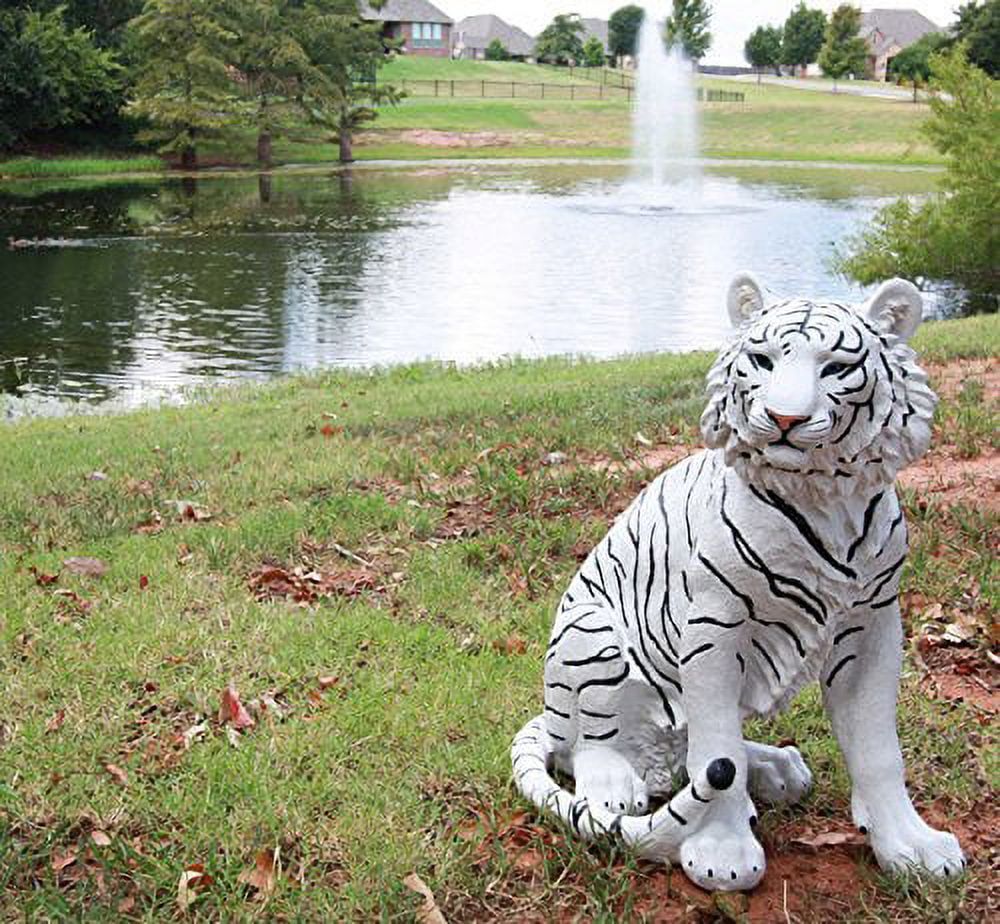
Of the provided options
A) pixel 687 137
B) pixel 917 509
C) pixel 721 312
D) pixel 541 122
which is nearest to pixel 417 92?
pixel 541 122

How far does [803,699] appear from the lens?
4.57 meters

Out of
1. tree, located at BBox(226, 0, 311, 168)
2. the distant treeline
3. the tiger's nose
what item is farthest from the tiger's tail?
tree, located at BBox(226, 0, 311, 168)

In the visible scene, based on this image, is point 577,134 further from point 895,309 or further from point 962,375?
point 895,309

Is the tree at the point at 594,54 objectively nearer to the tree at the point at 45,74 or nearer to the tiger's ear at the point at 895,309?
the tree at the point at 45,74

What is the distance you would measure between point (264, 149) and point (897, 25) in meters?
97.2

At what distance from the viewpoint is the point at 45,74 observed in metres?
44.2

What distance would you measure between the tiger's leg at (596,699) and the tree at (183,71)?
4729 centimetres

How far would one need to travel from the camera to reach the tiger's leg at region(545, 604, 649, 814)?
3523mm

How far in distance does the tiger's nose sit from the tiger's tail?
0.88 meters

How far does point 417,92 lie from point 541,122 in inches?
541

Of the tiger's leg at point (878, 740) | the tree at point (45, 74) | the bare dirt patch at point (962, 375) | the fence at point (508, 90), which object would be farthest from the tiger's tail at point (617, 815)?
the fence at point (508, 90)

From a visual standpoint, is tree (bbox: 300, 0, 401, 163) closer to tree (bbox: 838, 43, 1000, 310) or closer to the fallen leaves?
tree (bbox: 838, 43, 1000, 310)

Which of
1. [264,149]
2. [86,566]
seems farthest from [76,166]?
[86,566]

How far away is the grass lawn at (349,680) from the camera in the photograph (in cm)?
345
